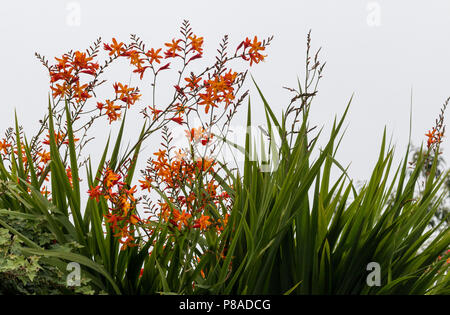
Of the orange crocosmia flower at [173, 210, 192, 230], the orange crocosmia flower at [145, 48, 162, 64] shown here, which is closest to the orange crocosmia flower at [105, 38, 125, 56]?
the orange crocosmia flower at [145, 48, 162, 64]

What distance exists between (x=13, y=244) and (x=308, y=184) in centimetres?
127

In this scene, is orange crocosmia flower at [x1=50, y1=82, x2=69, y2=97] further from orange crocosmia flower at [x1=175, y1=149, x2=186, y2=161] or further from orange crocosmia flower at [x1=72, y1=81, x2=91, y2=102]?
orange crocosmia flower at [x1=175, y1=149, x2=186, y2=161]

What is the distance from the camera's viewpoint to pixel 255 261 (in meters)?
2.22

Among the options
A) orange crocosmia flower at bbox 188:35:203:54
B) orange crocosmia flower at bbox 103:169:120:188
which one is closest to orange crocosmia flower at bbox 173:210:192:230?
orange crocosmia flower at bbox 103:169:120:188

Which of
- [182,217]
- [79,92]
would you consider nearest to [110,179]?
[182,217]

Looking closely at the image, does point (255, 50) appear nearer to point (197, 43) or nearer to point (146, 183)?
point (197, 43)

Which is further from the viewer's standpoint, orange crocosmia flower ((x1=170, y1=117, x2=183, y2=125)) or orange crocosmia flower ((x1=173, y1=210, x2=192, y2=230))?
orange crocosmia flower ((x1=170, y1=117, x2=183, y2=125))

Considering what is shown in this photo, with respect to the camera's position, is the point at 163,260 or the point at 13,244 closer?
the point at 13,244

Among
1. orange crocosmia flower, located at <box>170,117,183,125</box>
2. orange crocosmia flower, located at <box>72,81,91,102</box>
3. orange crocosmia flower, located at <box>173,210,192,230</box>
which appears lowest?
orange crocosmia flower, located at <box>173,210,192,230</box>

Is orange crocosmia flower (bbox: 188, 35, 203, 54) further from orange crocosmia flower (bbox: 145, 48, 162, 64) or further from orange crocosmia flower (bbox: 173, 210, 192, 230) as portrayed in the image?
orange crocosmia flower (bbox: 173, 210, 192, 230)

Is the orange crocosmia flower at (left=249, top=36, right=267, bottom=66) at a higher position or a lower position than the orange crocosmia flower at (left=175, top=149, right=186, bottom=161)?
higher

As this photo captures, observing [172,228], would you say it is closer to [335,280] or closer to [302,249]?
[302,249]

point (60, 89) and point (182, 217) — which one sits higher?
point (60, 89)
